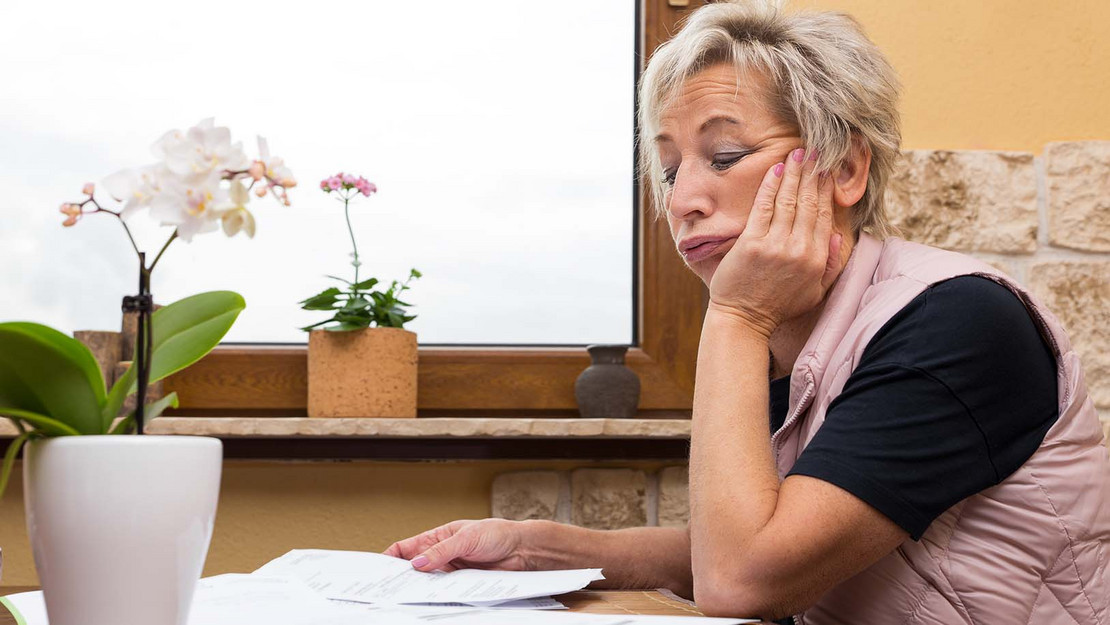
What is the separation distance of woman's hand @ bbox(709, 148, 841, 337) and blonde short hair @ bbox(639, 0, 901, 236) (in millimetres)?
51

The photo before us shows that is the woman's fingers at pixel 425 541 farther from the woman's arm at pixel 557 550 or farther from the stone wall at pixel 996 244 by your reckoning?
the stone wall at pixel 996 244

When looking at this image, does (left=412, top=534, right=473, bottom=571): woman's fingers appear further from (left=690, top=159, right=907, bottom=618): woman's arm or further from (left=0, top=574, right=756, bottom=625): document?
(left=690, top=159, right=907, bottom=618): woman's arm

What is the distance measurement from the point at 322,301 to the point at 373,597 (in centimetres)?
104

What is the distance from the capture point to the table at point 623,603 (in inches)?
35.5

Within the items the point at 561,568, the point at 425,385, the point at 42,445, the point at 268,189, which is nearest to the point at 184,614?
the point at 42,445

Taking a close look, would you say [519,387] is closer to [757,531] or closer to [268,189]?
[757,531]

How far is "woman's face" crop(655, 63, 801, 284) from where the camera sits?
3.84ft

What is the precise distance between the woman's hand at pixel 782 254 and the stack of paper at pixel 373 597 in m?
0.33

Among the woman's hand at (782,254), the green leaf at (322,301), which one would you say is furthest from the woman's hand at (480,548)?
the green leaf at (322,301)

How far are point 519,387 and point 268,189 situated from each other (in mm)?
1465

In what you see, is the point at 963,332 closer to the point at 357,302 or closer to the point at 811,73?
the point at 811,73

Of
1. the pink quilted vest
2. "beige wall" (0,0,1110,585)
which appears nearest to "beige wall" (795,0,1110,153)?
"beige wall" (0,0,1110,585)

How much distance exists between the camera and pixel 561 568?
119 centimetres

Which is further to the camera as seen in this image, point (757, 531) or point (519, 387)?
point (519, 387)
